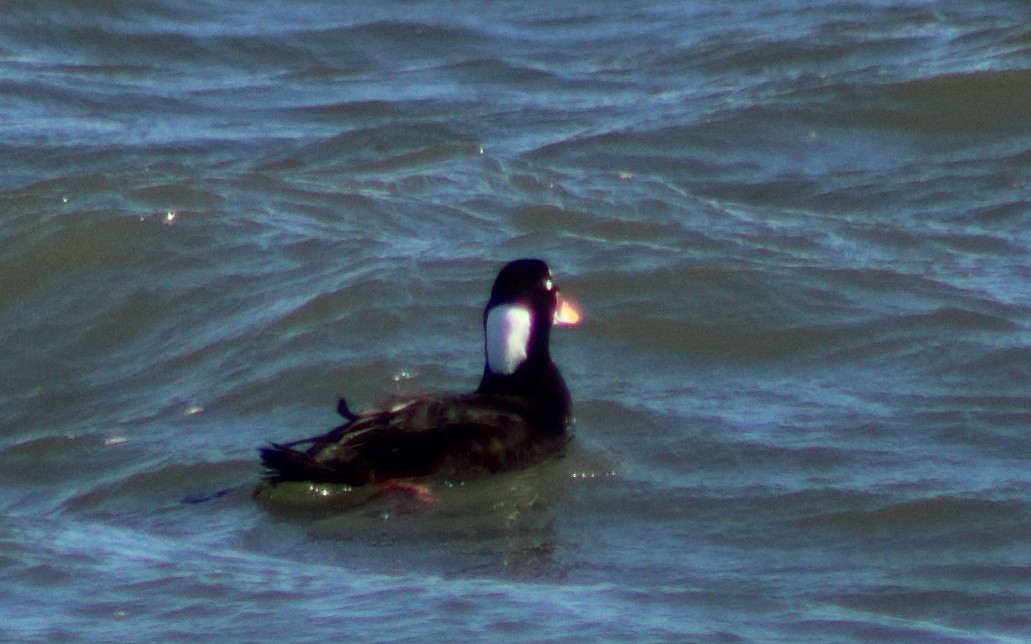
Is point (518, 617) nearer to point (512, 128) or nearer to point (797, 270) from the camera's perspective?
point (797, 270)

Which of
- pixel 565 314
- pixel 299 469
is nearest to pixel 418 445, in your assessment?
pixel 299 469

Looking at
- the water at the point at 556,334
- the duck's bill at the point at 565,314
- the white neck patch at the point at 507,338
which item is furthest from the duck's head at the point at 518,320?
the water at the point at 556,334

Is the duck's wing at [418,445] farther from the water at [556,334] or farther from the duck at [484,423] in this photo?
the water at [556,334]

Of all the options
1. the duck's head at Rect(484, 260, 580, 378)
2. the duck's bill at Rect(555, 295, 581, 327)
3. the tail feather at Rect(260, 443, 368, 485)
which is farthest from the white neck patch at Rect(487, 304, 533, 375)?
the tail feather at Rect(260, 443, 368, 485)

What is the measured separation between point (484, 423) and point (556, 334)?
6.27ft

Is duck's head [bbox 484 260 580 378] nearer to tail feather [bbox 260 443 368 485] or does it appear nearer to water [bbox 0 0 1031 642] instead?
water [bbox 0 0 1031 642]

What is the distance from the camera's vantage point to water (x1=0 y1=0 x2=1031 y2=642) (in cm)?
708

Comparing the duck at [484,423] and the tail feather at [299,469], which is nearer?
the tail feather at [299,469]

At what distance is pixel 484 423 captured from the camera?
865 cm

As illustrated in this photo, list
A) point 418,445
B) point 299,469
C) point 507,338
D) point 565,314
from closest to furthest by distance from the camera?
point 299,469, point 418,445, point 507,338, point 565,314

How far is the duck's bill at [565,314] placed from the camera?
952cm

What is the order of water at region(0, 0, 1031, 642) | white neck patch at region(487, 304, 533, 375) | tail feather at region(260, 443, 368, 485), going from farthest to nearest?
white neck patch at region(487, 304, 533, 375) → tail feather at region(260, 443, 368, 485) → water at region(0, 0, 1031, 642)

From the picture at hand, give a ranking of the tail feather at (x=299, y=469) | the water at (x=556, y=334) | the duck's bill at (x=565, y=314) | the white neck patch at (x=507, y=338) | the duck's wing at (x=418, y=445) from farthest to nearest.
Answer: the duck's bill at (x=565, y=314) → the white neck patch at (x=507, y=338) → the duck's wing at (x=418, y=445) → the tail feather at (x=299, y=469) → the water at (x=556, y=334)

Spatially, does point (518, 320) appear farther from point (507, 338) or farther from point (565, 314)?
point (565, 314)
